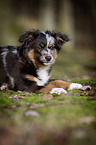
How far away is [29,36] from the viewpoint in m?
4.41

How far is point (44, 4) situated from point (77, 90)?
12927 millimetres

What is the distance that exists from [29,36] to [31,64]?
2.16 ft

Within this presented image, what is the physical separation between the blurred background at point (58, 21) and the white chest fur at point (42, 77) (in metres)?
7.28

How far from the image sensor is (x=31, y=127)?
212cm

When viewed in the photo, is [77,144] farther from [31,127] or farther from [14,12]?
[14,12]

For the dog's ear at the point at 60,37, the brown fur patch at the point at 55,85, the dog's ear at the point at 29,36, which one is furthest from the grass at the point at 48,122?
the dog's ear at the point at 60,37

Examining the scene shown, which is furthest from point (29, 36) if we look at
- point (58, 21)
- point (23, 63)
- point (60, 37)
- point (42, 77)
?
point (58, 21)

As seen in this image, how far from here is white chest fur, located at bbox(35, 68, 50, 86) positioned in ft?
14.4

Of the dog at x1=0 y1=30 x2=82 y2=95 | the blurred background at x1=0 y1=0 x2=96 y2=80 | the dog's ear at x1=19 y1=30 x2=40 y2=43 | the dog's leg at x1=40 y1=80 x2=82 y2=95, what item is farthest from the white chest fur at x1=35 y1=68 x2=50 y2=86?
the blurred background at x1=0 y1=0 x2=96 y2=80

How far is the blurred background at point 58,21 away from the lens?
13.4 metres

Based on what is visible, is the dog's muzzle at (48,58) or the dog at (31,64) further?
the dog's muzzle at (48,58)

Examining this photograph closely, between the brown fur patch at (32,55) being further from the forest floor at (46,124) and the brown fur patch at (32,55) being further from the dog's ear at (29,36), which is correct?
the forest floor at (46,124)

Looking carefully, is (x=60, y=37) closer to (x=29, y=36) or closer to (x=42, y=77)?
(x=29, y=36)

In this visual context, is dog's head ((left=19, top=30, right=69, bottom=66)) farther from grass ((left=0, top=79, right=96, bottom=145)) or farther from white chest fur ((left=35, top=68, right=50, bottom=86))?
grass ((left=0, top=79, right=96, bottom=145))
